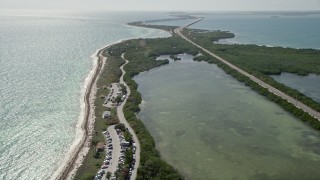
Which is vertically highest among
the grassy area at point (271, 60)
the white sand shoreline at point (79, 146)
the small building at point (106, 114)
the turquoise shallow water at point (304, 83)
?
the grassy area at point (271, 60)

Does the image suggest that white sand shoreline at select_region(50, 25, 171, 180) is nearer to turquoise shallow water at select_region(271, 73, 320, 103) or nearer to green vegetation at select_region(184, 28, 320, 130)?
green vegetation at select_region(184, 28, 320, 130)

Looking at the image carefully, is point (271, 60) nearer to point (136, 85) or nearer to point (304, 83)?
point (304, 83)

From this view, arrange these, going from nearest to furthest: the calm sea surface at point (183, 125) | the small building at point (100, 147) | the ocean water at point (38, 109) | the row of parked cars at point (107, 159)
Answer: the row of parked cars at point (107, 159) < the calm sea surface at point (183, 125) < the ocean water at point (38, 109) < the small building at point (100, 147)

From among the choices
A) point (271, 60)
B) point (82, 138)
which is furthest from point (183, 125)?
point (271, 60)

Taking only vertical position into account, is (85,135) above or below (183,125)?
above

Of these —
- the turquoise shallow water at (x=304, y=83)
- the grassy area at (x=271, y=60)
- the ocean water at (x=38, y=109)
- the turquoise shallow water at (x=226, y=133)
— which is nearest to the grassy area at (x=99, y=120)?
the ocean water at (x=38, y=109)

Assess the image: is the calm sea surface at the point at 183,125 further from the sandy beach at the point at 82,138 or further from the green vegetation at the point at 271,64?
the green vegetation at the point at 271,64
